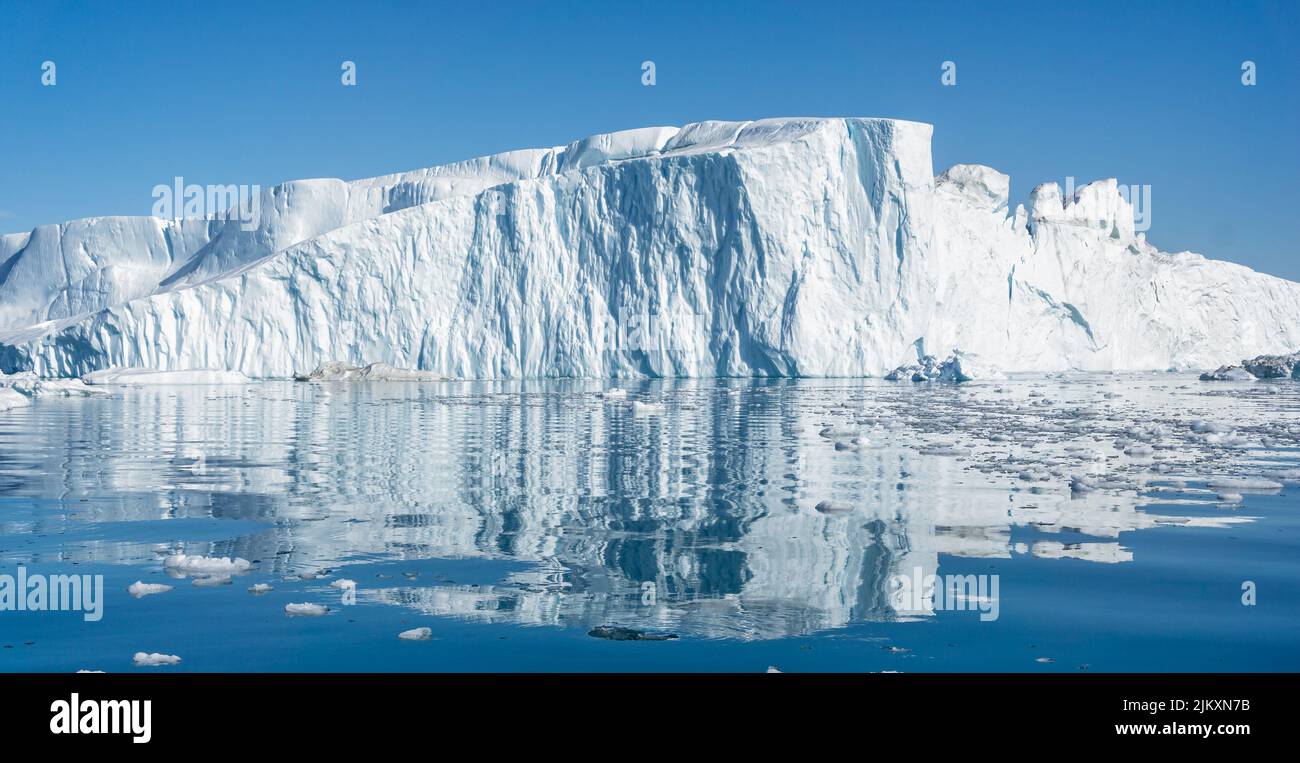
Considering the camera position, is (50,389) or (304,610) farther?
(50,389)

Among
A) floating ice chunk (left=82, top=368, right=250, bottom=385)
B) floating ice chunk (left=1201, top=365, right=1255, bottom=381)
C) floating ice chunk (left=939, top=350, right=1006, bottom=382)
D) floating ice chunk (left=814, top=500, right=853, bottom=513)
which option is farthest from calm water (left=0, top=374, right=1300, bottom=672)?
floating ice chunk (left=1201, top=365, right=1255, bottom=381)

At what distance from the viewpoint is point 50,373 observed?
113 feet

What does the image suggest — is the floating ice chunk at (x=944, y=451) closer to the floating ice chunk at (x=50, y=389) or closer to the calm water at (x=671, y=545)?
the calm water at (x=671, y=545)

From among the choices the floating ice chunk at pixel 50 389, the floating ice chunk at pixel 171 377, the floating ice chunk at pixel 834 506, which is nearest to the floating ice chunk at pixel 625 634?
the floating ice chunk at pixel 834 506

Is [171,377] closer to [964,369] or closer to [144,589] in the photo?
[964,369]

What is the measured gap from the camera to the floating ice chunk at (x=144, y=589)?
4.36 m

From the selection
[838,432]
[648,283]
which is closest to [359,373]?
[648,283]

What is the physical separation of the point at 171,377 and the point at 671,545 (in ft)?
91.0

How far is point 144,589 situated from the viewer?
4.41m
